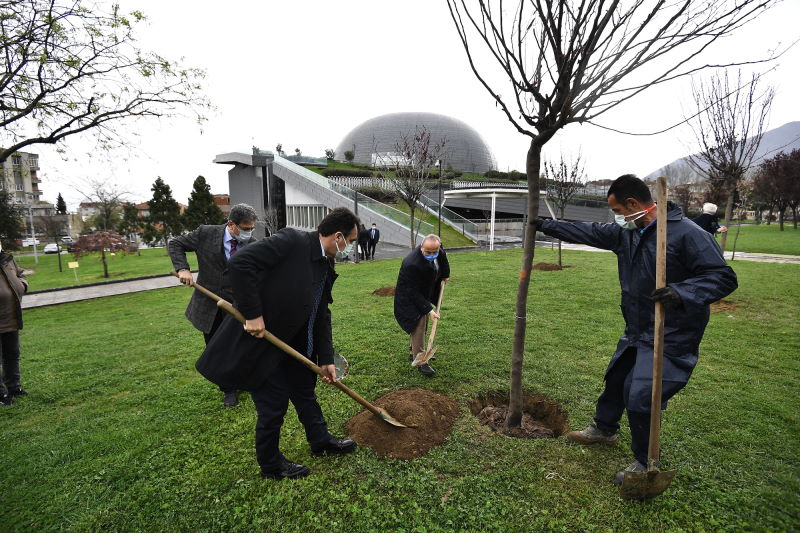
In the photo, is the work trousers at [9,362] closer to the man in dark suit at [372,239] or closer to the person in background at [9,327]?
the person in background at [9,327]

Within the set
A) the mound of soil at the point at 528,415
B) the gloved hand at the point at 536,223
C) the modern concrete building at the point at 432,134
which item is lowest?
the mound of soil at the point at 528,415

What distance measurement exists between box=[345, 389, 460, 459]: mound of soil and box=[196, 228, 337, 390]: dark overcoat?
44.9 inches

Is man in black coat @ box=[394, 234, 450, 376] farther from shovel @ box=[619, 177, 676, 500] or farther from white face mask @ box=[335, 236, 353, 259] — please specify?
shovel @ box=[619, 177, 676, 500]

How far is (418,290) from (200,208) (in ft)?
120

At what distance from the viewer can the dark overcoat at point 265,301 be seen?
8.10ft

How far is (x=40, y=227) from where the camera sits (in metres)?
50.8

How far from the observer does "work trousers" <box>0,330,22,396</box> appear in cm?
430

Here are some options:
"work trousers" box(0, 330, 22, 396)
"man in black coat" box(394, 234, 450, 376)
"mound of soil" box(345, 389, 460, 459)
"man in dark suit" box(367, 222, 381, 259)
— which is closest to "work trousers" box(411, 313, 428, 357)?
"man in black coat" box(394, 234, 450, 376)

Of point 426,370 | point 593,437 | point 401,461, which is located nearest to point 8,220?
point 426,370

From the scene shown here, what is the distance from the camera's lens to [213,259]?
13.3 feet

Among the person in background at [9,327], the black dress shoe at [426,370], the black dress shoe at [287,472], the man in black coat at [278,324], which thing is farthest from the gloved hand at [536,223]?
the person in background at [9,327]

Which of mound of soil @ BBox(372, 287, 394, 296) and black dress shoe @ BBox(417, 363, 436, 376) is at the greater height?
mound of soil @ BBox(372, 287, 394, 296)

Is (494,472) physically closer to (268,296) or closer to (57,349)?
(268,296)

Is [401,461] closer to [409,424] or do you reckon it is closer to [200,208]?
[409,424]
